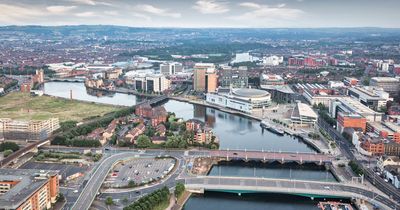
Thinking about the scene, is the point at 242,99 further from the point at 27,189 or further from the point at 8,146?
the point at 27,189

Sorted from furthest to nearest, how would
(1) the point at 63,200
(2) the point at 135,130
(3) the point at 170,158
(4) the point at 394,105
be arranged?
(4) the point at 394,105, (2) the point at 135,130, (3) the point at 170,158, (1) the point at 63,200

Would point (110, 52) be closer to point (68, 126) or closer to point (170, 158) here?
point (68, 126)

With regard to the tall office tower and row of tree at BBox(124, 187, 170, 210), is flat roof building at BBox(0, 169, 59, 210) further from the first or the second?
the tall office tower

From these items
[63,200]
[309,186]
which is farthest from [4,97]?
[309,186]

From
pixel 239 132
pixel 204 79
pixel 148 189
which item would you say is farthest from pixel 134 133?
pixel 204 79

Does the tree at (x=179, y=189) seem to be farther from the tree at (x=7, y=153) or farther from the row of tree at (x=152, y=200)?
the tree at (x=7, y=153)

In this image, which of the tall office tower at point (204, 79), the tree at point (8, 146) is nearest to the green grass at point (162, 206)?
the tree at point (8, 146)

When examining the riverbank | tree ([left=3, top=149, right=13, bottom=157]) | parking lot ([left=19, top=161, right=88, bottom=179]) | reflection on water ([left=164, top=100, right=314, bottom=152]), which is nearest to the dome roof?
the riverbank
